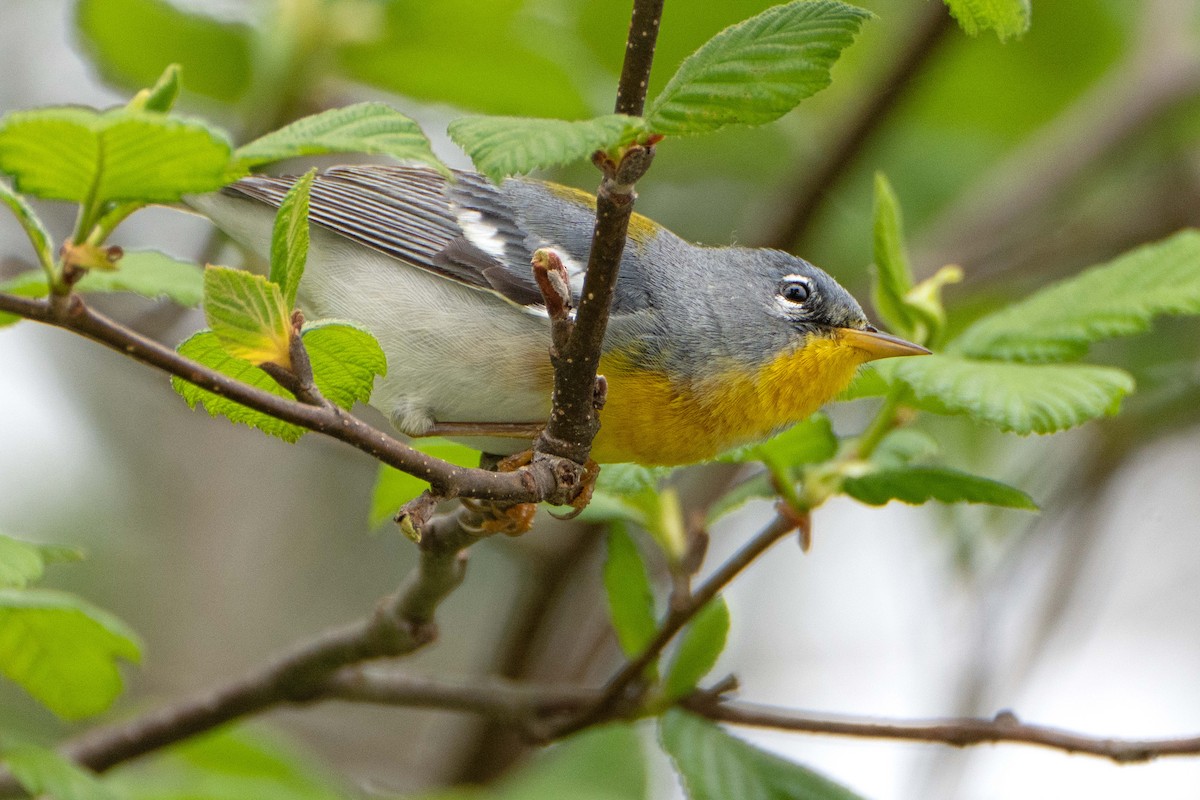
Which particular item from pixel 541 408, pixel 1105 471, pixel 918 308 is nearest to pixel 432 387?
pixel 541 408

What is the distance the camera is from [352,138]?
1.46 m

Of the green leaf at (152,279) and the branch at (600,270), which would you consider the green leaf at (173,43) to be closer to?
the green leaf at (152,279)

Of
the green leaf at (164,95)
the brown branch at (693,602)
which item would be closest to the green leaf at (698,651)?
the brown branch at (693,602)

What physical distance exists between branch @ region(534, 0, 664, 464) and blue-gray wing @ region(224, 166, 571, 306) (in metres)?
0.83

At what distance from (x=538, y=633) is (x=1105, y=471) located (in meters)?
2.17

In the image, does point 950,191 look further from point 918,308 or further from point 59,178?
point 59,178

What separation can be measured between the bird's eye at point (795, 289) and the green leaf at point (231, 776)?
1570 mm

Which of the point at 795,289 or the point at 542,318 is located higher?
the point at 795,289

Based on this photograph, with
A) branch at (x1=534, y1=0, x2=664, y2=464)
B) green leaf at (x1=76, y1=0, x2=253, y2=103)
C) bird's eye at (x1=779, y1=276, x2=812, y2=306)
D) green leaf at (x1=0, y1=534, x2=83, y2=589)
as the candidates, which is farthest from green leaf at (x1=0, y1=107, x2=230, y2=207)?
green leaf at (x1=76, y1=0, x2=253, y2=103)

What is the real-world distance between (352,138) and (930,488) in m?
1.31

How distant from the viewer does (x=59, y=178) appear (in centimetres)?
138

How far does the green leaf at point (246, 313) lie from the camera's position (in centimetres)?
151

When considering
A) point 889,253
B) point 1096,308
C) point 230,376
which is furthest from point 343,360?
point 1096,308

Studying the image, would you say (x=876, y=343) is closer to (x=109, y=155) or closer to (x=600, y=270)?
(x=600, y=270)
